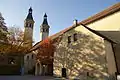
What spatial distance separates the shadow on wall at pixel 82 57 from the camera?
17.6 metres

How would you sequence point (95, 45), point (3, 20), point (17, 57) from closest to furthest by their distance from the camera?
1. point (95, 45)
2. point (3, 20)
3. point (17, 57)

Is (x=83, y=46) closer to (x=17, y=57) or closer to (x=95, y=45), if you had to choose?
(x=95, y=45)

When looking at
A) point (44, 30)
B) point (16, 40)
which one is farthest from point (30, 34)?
point (16, 40)

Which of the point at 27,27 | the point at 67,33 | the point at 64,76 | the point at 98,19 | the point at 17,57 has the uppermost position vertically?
the point at 27,27

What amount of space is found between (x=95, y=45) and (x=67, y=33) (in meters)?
5.94

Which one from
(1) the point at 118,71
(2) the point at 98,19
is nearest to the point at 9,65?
(2) the point at 98,19

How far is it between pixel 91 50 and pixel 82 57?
1.70 m

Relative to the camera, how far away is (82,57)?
1984 centimetres

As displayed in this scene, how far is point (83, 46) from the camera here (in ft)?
65.5

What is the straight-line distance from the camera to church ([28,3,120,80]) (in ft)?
56.7

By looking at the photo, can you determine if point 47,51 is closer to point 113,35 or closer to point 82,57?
point 82,57

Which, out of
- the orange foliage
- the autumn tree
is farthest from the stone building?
the autumn tree

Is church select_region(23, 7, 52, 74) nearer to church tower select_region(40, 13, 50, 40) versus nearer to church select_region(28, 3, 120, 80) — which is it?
church tower select_region(40, 13, 50, 40)

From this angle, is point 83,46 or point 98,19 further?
point 98,19
